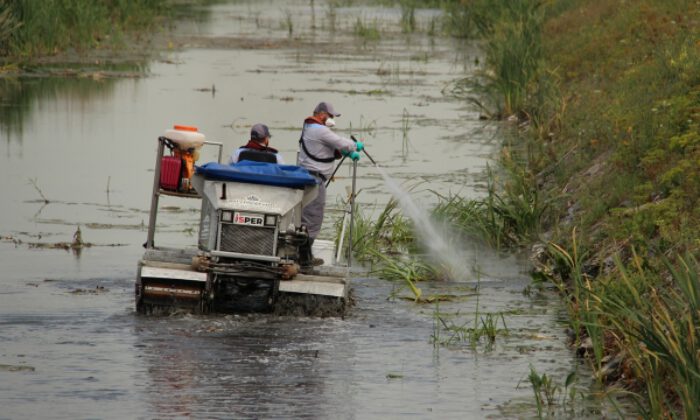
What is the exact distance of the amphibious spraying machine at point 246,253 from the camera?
38.0 feet

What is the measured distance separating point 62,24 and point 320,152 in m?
23.1

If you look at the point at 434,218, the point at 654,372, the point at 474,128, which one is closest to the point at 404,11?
the point at 474,128

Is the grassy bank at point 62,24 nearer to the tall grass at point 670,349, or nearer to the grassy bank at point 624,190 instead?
the grassy bank at point 624,190

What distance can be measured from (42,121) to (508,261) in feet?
41.0

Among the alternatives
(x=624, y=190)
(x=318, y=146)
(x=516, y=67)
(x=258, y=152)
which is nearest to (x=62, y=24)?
(x=516, y=67)

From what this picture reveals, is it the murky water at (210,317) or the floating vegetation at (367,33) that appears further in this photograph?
the floating vegetation at (367,33)

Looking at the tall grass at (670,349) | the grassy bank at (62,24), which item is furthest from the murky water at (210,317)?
the grassy bank at (62,24)

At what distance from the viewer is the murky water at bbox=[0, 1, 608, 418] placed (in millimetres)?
9938

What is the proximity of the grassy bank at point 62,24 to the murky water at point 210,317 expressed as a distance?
7.50ft

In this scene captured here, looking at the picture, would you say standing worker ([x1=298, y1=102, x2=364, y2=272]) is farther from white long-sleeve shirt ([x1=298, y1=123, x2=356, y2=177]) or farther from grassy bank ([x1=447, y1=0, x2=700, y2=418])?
grassy bank ([x1=447, y1=0, x2=700, y2=418])

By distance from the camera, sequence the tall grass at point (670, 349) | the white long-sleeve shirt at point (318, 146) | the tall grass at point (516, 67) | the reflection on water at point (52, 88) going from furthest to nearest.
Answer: the reflection on water at point (52, 88)
the tall grass at point (516, 67)
the white long-sleeve shirt at point (318, 146)
the tall grass at point (670, 349)

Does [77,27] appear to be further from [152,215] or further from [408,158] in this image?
[152,215]

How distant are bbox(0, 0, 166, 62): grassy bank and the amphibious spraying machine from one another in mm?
21035

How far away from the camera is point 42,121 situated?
25484 millimetres
